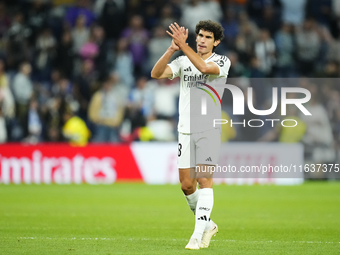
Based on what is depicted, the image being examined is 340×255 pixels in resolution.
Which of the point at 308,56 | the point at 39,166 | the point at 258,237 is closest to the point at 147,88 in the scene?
the point at 39,166

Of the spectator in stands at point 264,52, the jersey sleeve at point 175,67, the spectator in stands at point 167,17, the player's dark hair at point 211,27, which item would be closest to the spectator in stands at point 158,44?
the spectator in stands at point 167,17

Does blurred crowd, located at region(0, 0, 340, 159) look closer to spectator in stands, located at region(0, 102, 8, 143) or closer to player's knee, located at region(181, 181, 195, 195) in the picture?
spectator in stands, located at region(0, 102, 8, 143)

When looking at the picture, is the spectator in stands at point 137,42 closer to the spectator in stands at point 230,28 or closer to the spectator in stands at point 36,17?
the spectator in stands at point 230,28

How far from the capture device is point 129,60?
18500 mm

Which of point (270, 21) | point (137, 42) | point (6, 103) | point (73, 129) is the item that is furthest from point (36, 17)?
point (270, 21)

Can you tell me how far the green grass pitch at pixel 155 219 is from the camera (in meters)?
6.70

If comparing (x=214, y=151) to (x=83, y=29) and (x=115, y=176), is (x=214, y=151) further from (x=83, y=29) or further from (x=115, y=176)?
(x=83, y=29)

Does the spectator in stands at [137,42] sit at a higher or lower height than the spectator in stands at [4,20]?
lower

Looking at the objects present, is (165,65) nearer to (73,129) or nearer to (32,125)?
(73,129)

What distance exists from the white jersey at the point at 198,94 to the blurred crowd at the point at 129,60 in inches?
386

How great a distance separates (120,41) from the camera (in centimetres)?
1866

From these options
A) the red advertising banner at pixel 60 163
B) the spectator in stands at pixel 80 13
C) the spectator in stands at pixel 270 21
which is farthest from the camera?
the spectator in stands at pixel 270 21

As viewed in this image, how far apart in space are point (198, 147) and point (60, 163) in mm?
9771

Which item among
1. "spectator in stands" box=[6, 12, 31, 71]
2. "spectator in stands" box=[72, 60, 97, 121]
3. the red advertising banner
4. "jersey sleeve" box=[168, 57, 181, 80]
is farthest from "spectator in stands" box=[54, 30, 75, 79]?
"jersey sleeve" box=[168, 57, 181, 80]
